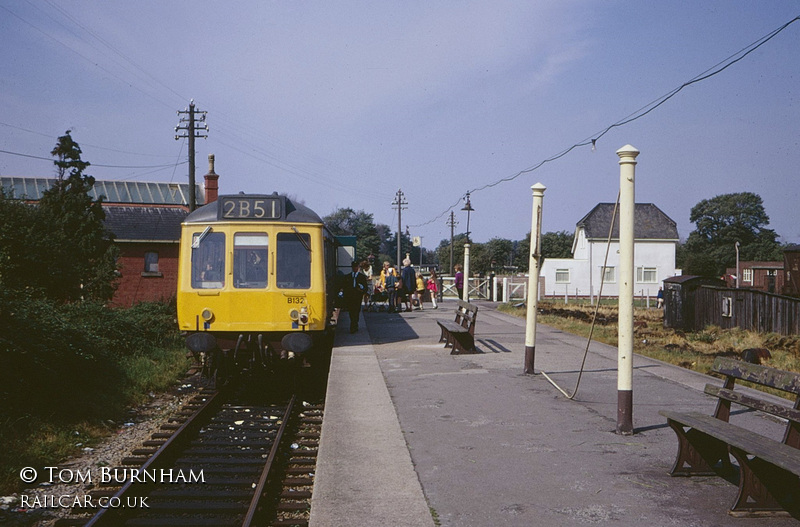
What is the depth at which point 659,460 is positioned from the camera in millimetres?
5699

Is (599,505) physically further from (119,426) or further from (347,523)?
(119,426)

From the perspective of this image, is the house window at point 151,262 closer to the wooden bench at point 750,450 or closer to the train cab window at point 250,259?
the train cab window at point 250,259

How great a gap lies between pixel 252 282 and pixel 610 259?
45.0 m

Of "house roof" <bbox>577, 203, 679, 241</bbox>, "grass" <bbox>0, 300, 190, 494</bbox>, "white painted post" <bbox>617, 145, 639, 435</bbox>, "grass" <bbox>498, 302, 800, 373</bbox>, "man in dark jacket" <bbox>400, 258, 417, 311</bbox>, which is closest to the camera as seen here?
"white painted post" <bbox>617, 145, 639, 435</bbox>

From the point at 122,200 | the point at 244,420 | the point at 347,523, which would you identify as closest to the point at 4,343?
the point at 244,420

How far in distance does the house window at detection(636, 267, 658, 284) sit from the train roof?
1827 inches

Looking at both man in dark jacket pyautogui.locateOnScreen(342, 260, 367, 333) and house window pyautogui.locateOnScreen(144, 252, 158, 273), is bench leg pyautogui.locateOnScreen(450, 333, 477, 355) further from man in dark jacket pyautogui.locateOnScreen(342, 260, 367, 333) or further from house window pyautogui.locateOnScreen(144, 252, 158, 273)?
house window pyautogui.locateOnScreen(144, 252, 158, 273)

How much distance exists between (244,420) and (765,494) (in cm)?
647

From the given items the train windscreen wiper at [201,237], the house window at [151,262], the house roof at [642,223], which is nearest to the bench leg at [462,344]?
the train windscreen wiper at [201,237]

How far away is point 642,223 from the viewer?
55.4 m

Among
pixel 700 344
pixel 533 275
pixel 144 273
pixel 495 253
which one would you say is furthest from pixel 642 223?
pixel 533 275

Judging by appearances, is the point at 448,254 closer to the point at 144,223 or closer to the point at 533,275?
the point at 144,223

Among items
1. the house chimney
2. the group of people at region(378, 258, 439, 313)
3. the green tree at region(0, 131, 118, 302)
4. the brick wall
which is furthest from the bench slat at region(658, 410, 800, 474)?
the brick wall

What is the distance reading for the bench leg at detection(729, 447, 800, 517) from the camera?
443 cm
